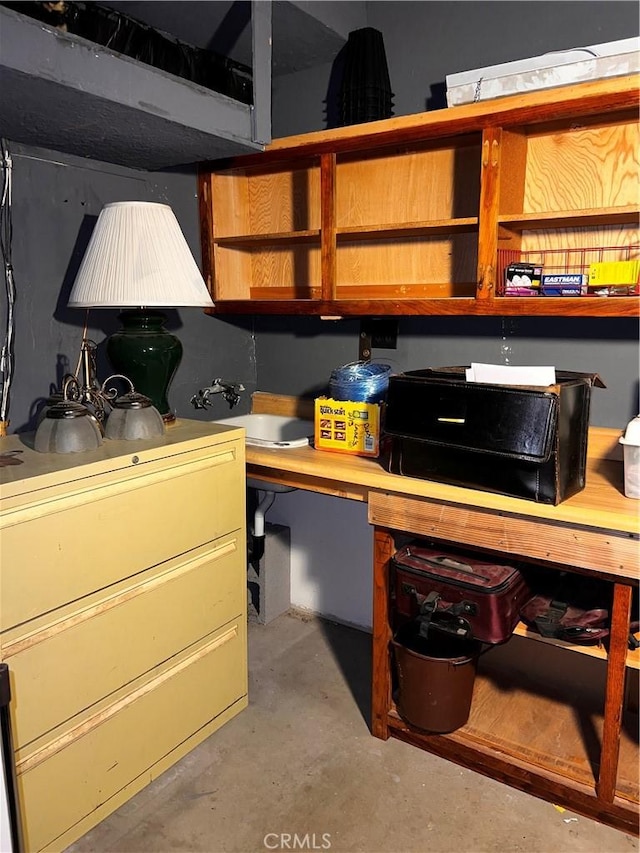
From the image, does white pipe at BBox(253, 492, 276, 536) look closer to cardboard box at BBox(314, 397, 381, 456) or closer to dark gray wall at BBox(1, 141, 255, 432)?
cardboard box at BBox(314, 397, 381, 456)

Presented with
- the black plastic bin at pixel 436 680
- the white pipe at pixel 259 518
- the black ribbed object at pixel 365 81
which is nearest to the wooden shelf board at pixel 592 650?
the black plastic bin at pixel 436 680

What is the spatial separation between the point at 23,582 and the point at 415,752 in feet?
4.21

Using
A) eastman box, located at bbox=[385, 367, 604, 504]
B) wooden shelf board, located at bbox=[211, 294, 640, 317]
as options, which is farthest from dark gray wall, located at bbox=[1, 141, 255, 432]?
eastman box, located at bbox=[385, 367, 604, 504]

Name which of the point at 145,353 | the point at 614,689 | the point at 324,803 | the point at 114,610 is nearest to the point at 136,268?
the point at 145,353

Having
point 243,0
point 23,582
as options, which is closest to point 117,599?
point 23,582

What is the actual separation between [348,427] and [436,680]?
816 mm

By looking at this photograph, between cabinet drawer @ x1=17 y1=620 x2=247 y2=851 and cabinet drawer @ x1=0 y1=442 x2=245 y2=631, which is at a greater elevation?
cabinet drawer @ x1=0 y1=442 x2=245 y2=631

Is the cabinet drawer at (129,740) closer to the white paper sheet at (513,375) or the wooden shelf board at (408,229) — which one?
the white paper sheet at (513,375)

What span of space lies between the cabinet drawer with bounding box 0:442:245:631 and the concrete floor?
0.67 meters

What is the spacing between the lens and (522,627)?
170cm

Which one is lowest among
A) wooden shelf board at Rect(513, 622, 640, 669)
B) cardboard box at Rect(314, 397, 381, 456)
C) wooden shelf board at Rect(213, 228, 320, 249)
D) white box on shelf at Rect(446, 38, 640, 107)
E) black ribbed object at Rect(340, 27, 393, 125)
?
wooden shelf board at Rect(513, 622, 640, 669)

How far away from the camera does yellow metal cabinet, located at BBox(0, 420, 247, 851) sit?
1408 mm

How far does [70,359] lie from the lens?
2.09m

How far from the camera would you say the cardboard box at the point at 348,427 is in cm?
200
